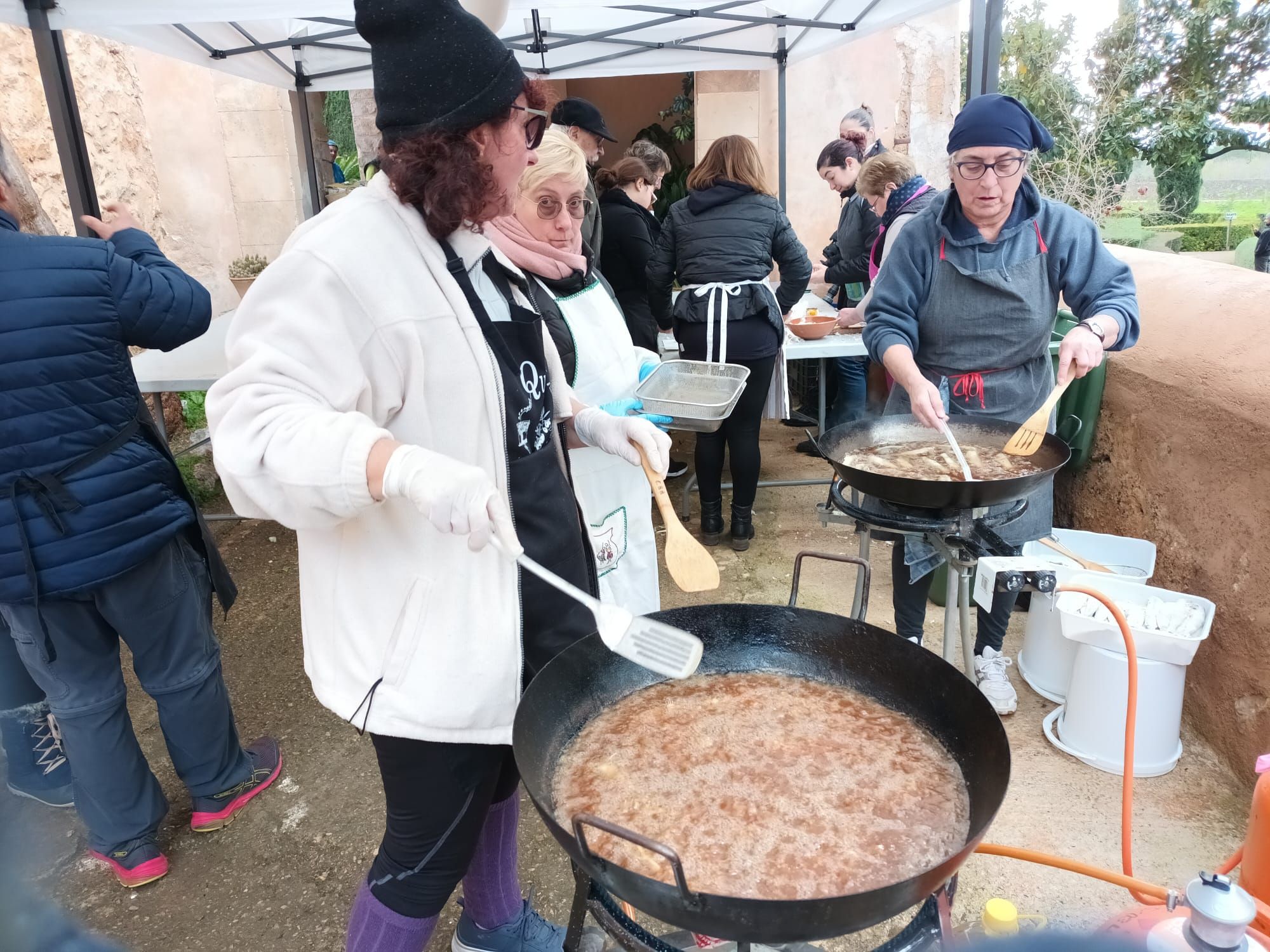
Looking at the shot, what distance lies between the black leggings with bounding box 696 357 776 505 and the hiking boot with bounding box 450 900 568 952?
280 centimetres

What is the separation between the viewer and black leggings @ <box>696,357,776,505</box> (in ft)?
14.1

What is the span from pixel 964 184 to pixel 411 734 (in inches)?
83.2

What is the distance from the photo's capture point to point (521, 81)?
4.14ft

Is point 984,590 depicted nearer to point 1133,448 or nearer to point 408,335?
point 408,335

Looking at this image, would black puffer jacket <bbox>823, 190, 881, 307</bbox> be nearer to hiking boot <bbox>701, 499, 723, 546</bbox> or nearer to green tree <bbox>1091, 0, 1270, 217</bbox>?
hiking boot <bbox>701, 499, 723, 546</bbox>

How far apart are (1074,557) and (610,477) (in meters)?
1.60

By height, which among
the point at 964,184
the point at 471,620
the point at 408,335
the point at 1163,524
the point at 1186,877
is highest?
the point at 964,184

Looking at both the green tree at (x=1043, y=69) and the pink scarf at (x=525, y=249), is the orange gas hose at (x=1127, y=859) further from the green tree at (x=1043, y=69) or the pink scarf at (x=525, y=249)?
the green tree at (x=1043, y=69)

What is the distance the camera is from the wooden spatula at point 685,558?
1.51 m

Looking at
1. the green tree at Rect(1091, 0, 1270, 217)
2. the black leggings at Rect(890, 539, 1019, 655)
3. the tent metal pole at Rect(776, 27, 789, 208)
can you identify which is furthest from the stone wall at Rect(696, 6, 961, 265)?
the green tree at Rect(1091, 0, 1270, 217)

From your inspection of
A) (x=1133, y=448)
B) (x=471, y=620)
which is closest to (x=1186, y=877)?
(x=1133, y=448)

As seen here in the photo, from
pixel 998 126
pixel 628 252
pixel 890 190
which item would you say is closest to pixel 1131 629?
pixel 998 126

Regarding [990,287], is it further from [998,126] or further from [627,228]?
[627,228]

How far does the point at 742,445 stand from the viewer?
173 inches
